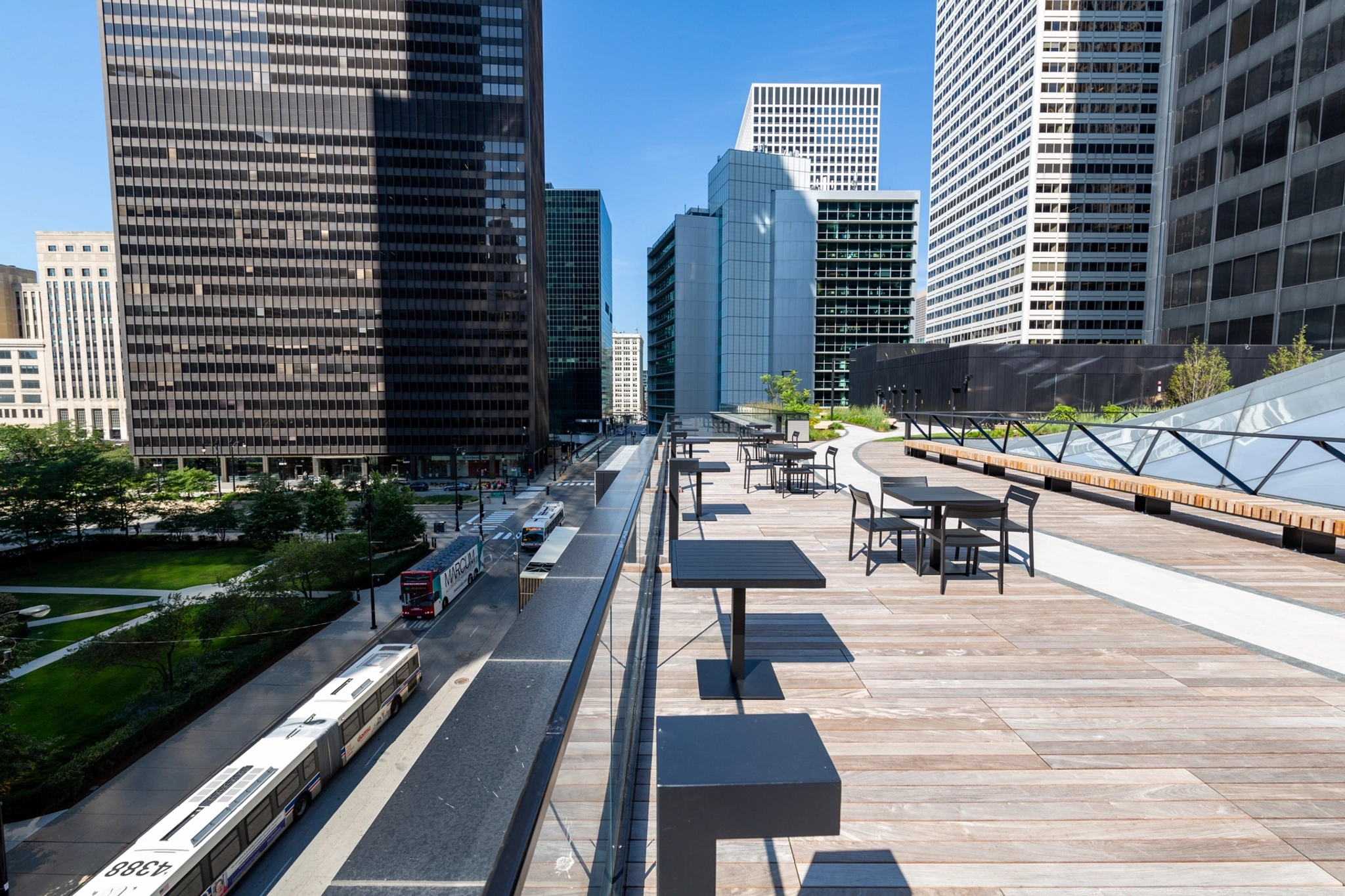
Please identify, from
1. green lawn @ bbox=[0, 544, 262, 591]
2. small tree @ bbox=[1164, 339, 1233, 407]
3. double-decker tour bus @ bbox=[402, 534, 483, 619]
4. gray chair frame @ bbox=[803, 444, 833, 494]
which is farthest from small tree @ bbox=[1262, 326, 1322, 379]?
green lawn @ bbox=[0, 544, 262, 591]

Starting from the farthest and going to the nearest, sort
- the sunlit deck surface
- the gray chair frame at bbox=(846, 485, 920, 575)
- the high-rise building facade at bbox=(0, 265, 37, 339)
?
the high-rise building facade at bbox=(0, 265, 37, 339) → the gray chair frame at bbox=(846, 485, 920, 575) → the sunlit deck surface

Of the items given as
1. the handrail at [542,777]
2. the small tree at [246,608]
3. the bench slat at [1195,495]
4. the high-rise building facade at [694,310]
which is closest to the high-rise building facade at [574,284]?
the high-rise building facade at [694,310]

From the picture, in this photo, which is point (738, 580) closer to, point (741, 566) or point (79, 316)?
point (741, 566)

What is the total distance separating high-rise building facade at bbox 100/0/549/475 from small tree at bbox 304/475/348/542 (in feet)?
112

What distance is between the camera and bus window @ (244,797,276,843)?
541 inches

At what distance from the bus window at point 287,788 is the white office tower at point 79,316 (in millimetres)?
132304

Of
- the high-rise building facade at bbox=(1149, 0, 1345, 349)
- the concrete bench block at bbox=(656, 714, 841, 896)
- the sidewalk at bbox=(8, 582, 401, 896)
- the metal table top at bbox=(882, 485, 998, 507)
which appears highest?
the high-rise building facade at bbox=(1149, 0, 1345, 349)

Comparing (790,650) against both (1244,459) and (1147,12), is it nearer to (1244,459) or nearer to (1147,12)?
(1244,459)

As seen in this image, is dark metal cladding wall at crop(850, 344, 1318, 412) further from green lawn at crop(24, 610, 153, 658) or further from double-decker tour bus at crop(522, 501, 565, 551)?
green lawn at crop(24, 610, 153, 658)

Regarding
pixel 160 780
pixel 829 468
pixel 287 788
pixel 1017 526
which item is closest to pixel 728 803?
pixel 1017 526

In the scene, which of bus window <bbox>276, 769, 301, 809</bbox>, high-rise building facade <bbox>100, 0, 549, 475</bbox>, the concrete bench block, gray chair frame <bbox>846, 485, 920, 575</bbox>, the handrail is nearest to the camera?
the handrail

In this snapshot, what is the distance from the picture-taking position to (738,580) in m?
3.85

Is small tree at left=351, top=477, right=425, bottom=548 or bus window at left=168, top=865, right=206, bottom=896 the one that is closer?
bus window at left=168, top=865, right=206, bottom=896

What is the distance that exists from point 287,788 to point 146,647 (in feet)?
44.8
